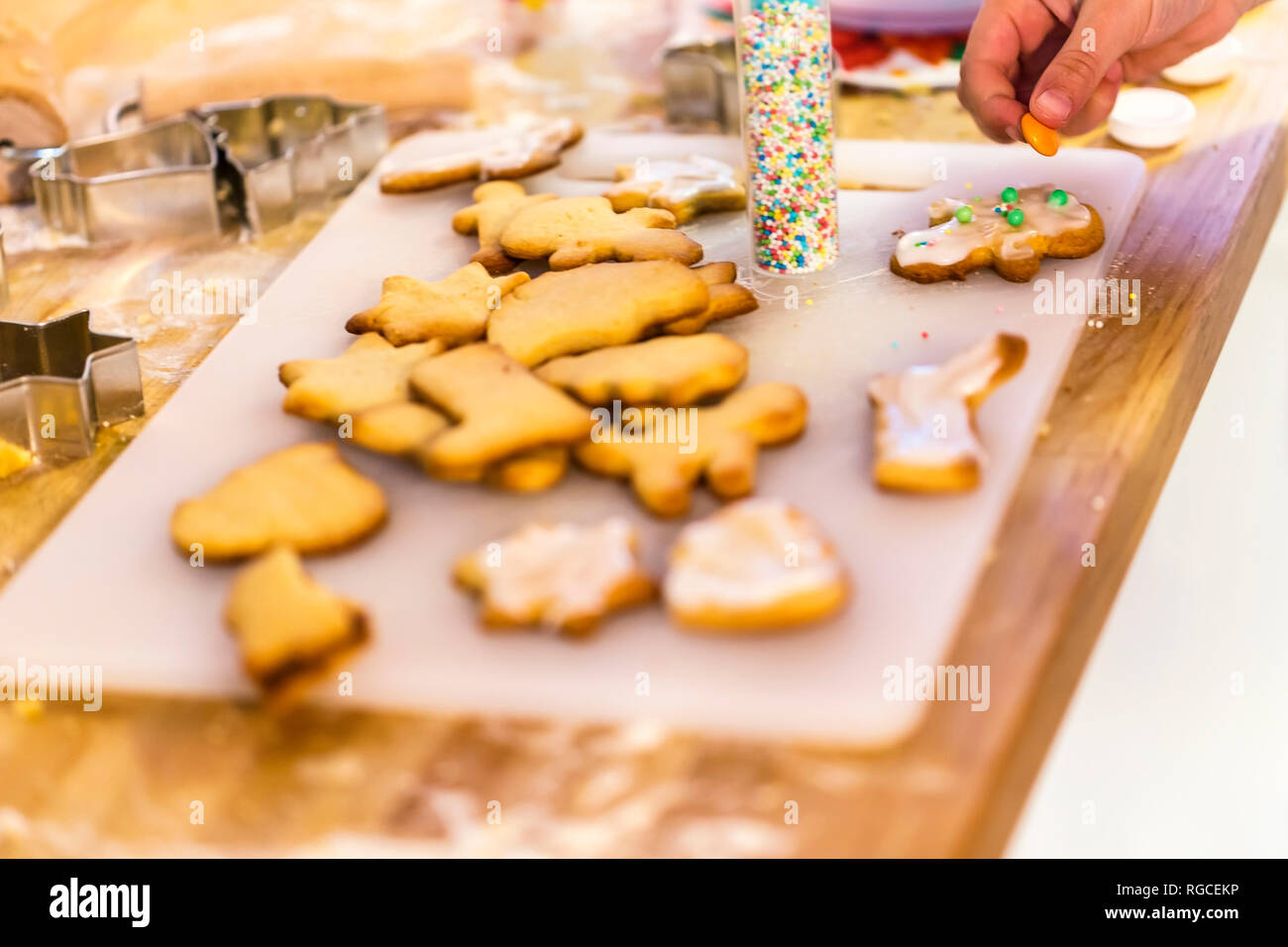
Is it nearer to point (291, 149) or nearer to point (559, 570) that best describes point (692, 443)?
point (559, 570)

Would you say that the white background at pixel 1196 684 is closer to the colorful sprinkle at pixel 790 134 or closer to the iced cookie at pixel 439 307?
the colorful sprinkle at pixel 790 134

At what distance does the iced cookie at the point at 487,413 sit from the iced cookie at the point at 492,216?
0.24 m

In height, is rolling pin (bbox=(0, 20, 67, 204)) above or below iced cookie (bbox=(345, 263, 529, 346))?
above

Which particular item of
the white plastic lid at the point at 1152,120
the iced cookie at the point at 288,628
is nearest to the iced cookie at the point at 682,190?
the white plastic lid at the point at 1152,120

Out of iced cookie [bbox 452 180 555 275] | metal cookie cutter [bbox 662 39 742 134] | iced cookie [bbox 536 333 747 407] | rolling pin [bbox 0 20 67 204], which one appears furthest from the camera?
metal cookie cutter [bbox 662 39 742 134]

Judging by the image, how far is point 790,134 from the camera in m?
1.21

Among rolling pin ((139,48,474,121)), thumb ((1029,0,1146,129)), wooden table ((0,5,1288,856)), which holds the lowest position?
wooden table ((0,5,1288,856))

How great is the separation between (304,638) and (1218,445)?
3.27ft

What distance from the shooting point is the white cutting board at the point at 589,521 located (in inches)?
32.2

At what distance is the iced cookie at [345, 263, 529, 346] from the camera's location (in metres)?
1.16

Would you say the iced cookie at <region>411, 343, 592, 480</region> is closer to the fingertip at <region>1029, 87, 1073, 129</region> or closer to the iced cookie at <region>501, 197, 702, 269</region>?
the iced cookie at <region>501, 197, 702, 269</region>

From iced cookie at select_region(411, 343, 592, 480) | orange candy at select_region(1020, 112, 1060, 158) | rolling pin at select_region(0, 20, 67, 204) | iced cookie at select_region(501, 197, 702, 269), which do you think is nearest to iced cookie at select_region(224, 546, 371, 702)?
iced cookie at select_region(411, 343, 592, 480)

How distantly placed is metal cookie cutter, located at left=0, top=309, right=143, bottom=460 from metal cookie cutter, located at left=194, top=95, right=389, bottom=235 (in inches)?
14.1

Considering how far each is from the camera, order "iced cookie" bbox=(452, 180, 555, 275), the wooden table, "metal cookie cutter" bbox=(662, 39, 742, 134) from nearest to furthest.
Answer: the wooden table
"iced cookie" bbox=(452, 180, 555, 275)
"metal cookie cutter" bbox=(662, 39, 742, 134)
